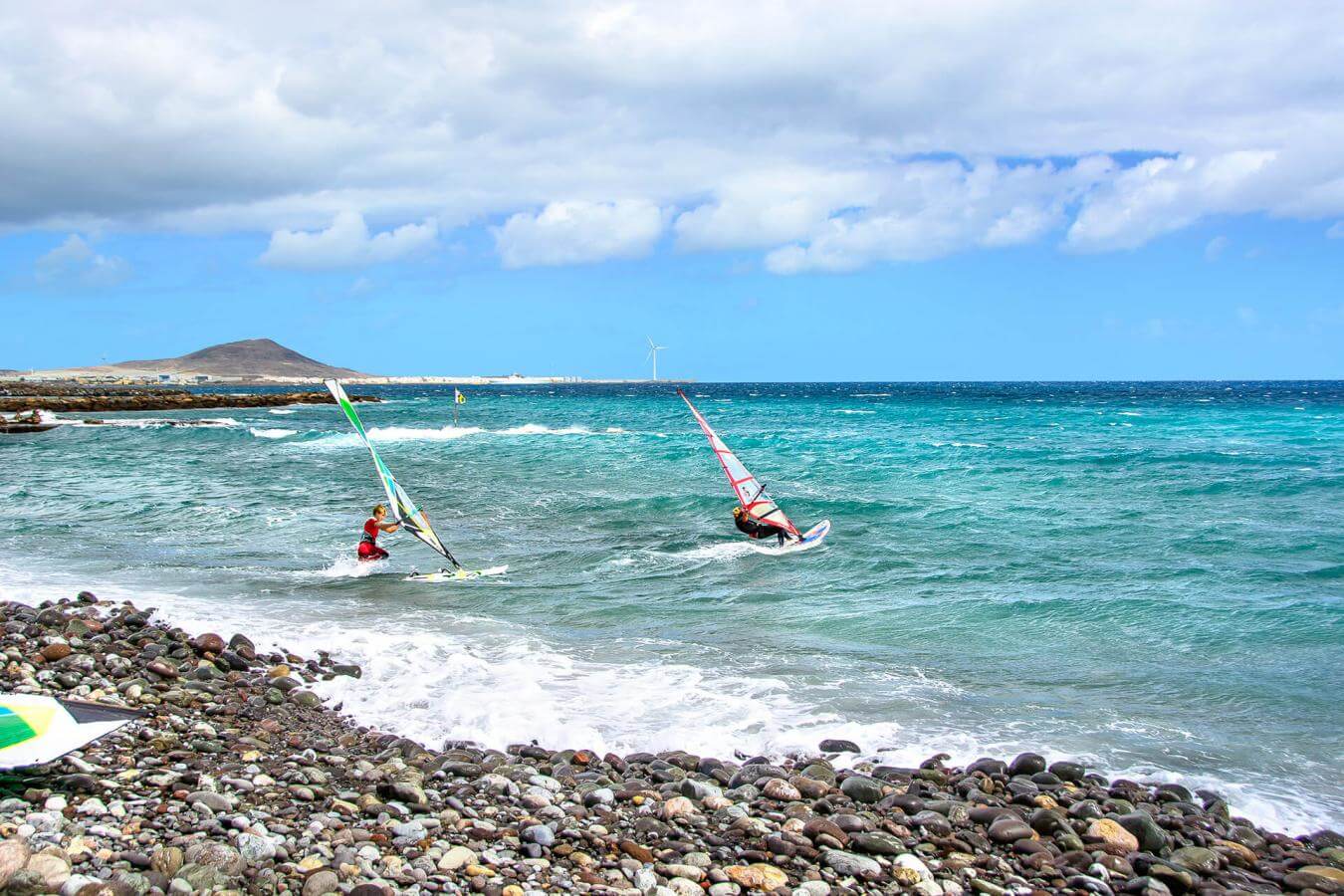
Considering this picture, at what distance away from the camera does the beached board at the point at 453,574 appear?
1492cm

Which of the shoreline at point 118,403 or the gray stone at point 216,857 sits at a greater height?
the shoreline at point 118,403

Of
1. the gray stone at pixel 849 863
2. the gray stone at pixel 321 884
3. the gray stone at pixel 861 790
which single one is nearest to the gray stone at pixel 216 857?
the gray stone at pixel 321 884

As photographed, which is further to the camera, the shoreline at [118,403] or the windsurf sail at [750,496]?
the shoreline at [118,403]

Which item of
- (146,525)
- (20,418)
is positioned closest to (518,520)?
(146,525)

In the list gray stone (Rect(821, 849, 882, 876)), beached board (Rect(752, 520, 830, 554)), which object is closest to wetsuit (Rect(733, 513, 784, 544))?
beached board (Rect(752, 520, 830, 554))

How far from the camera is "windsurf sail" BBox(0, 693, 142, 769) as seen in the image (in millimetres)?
5695

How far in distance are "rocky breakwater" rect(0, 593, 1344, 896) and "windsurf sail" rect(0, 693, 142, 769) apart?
0.16 m

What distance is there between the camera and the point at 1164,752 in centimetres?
798

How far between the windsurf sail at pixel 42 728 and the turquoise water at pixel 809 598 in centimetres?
246

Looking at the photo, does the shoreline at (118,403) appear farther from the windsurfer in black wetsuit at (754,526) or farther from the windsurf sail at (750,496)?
the windsurfer in black wetsuit at (754,526)

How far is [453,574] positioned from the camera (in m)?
15.1

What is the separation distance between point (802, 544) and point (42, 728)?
562 inches

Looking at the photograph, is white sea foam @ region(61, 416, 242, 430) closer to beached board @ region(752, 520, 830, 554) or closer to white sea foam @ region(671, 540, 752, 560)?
white sea foam @ region(671, 540, 752, 560)

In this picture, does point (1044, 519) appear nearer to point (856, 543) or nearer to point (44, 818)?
point (856, 543)
